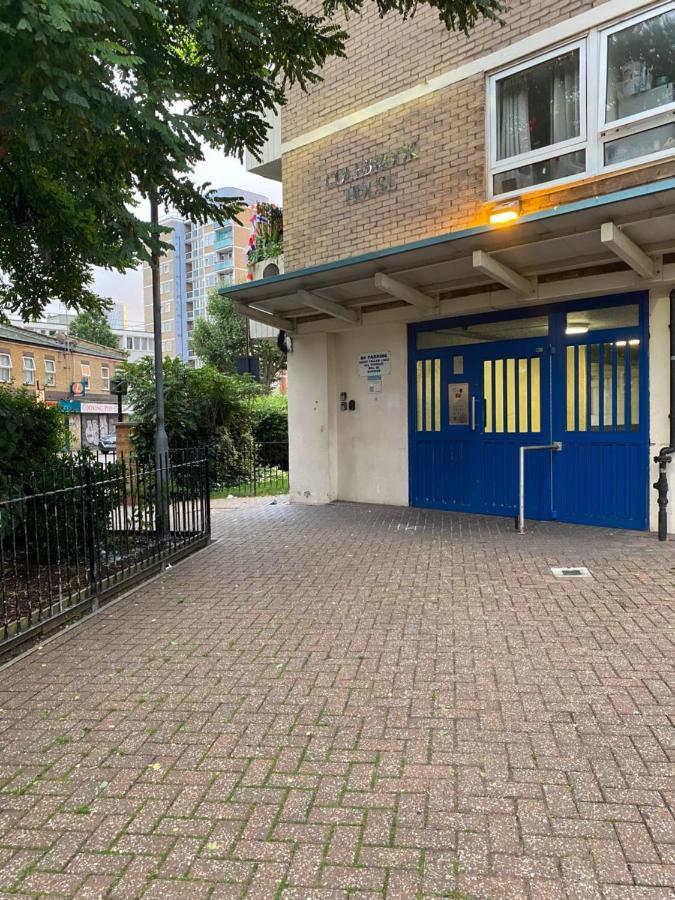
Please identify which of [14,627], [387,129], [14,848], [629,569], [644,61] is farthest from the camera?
[387,129]

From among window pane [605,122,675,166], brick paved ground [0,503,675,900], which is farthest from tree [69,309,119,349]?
brick paved ground [0,503,675,900]

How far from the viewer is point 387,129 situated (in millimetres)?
9484

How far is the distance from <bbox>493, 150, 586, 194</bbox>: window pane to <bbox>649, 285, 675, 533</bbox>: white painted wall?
189 centimetres

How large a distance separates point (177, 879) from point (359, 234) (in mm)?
9195

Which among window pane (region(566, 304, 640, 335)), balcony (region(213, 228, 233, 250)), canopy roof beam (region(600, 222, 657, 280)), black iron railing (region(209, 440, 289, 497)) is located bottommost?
black iron railing (region(209, 440, 289, 497))

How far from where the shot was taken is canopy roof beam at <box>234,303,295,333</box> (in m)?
9.91

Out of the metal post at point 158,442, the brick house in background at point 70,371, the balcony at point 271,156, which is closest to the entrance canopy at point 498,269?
the metal post at point 158,442

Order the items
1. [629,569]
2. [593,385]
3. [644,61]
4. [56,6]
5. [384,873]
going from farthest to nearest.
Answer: [593,385]
[644,61]
[629,569]
[56,6]
[384,873]

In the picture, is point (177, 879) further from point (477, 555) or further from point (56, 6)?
point (477, 555)

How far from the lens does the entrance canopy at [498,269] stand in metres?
→ 6.13

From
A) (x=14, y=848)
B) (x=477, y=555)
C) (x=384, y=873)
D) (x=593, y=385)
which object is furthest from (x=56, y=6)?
(x=593, y=385)

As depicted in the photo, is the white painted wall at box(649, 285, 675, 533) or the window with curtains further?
the window with curtains

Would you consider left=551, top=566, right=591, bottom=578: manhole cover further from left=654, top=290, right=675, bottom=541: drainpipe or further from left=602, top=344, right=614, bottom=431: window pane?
left=602, top=344, right=614, bottom=431: window pane

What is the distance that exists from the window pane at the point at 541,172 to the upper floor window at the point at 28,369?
43493 mm
